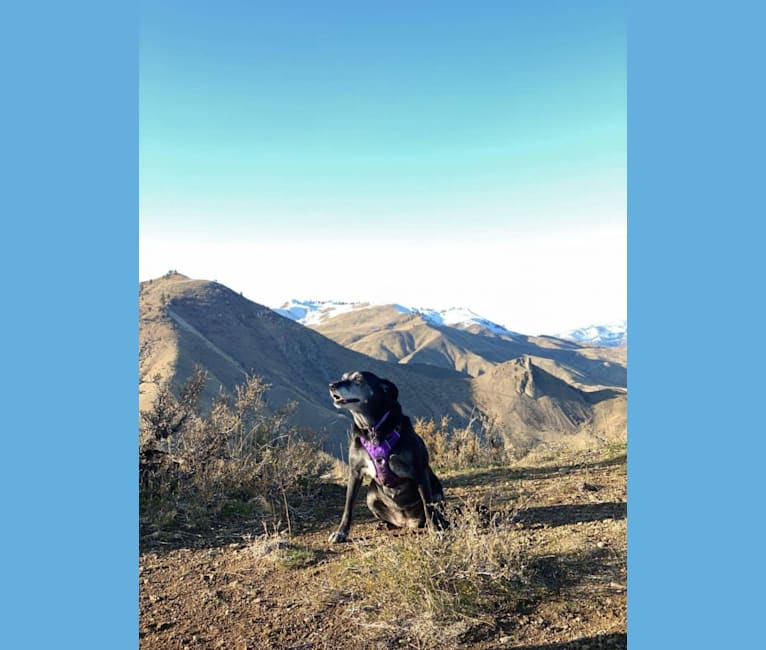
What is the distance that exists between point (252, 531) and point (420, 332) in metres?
125

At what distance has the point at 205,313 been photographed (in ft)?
199

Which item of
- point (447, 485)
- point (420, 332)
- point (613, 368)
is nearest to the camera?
point (447, 485)

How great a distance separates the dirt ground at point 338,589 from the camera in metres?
3.02

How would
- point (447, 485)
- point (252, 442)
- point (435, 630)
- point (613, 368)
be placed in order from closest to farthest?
point (435, 630)
point (447, 485)
point (252, 442)
point (613, 368)

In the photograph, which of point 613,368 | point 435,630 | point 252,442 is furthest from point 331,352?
point 613,368

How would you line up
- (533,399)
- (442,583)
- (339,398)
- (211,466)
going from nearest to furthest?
1. (442,583)
2. (339,398)
3. (211,466)
4. (533,399)

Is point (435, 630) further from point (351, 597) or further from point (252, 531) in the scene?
point (252, 531)

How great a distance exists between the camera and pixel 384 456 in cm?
448

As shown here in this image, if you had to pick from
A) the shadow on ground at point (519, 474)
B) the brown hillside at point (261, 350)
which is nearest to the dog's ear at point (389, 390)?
the shadow on ground at point (519, 474)

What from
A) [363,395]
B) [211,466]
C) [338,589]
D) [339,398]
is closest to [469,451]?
[211,466]

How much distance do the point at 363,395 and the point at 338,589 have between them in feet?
4.65

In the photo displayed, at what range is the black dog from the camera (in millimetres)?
4410

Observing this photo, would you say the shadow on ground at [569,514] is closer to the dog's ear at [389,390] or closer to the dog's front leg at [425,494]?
the dog's front leg at [425,494]

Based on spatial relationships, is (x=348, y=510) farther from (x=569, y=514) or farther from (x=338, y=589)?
(x=569, y=514)
